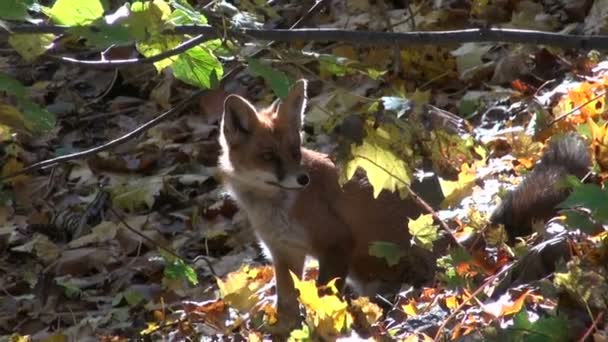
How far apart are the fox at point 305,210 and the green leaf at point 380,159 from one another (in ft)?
5.82

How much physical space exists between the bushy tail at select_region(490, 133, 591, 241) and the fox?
2.59 feet

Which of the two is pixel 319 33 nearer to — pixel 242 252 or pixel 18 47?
pixel 18 47

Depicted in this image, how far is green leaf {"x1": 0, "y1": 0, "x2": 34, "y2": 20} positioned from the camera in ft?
8.01

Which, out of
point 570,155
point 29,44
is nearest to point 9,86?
point 29,44

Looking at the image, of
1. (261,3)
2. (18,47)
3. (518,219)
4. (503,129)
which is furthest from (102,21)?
(503,129)

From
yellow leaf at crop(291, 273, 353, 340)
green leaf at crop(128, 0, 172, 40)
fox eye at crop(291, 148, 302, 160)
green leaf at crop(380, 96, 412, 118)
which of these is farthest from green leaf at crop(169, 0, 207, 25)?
fox eye at crop(291, 148, 302, 160)

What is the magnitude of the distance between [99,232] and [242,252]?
91 centimetres

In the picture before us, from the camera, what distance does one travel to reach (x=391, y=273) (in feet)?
17.3

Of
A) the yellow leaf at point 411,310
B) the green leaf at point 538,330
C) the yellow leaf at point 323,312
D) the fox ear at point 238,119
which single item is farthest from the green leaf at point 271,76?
the fox ear at point 238,119

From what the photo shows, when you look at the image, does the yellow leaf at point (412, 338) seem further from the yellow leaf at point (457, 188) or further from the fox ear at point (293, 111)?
the fox ear at point (293, 111)

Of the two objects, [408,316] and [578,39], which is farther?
[408,316]

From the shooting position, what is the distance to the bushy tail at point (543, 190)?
422 centimetres

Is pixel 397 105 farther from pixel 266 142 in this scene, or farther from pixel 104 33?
pixel 266 142

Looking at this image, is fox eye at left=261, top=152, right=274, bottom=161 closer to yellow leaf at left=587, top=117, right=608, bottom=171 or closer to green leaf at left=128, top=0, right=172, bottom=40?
yellow leaf at left=587, top=117, right=608, bottom=171
